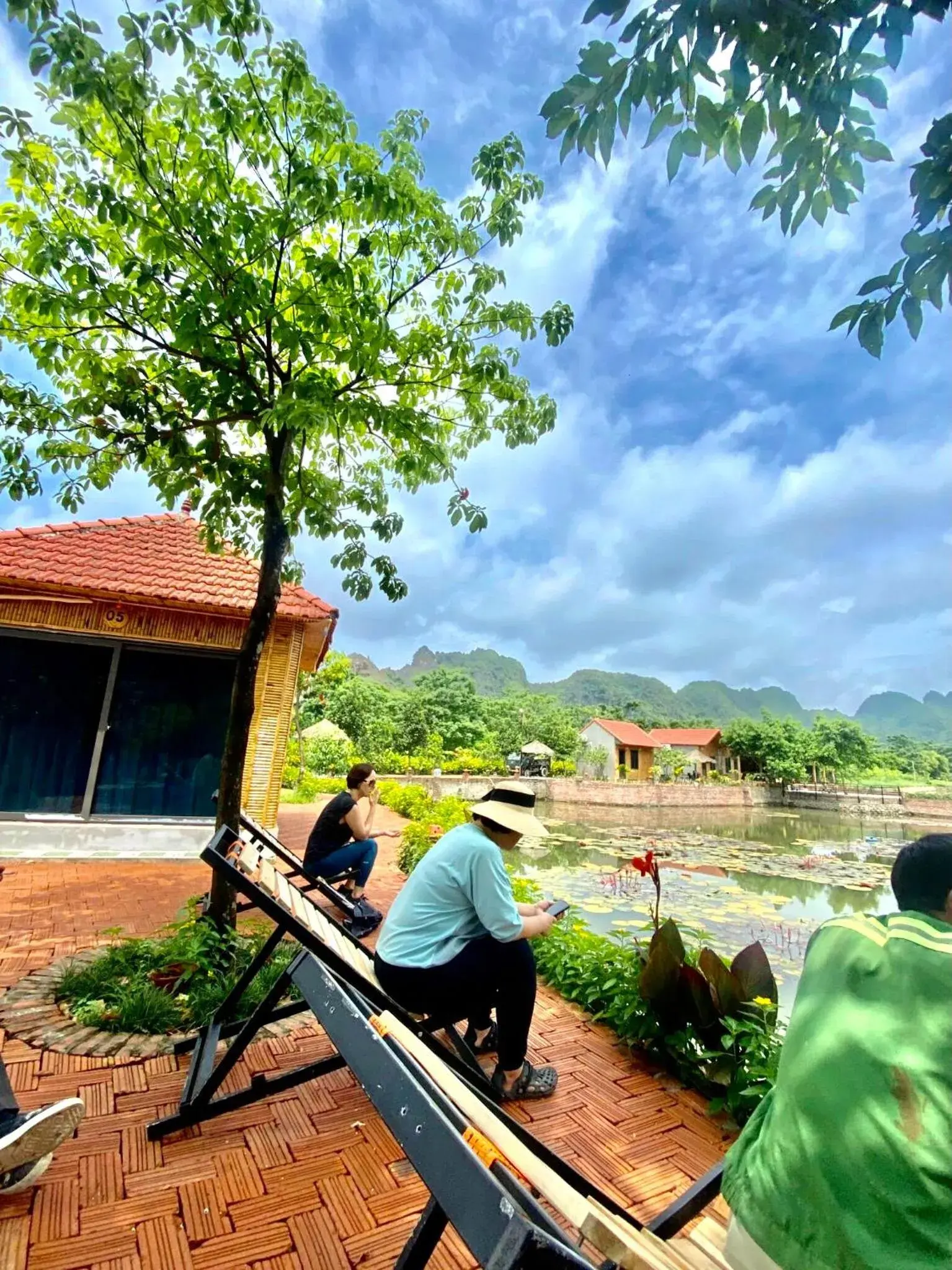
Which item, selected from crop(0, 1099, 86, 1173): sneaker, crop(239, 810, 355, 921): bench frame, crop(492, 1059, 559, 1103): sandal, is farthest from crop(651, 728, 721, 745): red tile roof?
crop(0, 1099, 86, 1173): sneaker

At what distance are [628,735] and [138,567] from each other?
38.9 m

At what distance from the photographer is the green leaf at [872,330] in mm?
1136

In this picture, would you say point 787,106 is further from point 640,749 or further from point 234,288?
point 640,749

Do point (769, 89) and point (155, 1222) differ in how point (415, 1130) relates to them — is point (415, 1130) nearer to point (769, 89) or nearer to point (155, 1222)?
point (155, 1222)

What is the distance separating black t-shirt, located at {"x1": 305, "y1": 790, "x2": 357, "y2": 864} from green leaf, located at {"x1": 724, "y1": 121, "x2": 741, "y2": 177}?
13.5 feet

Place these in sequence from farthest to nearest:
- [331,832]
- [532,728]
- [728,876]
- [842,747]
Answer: [532,728]
[842,747]
[728,876]
[331,832]

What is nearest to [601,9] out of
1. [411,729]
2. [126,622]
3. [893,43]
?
[893,43]

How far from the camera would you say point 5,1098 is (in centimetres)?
182

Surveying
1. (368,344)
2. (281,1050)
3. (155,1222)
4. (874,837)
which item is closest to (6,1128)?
(155,1222)

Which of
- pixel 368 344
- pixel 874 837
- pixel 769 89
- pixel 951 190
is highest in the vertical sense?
pixel 368 344

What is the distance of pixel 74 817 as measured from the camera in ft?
20.9

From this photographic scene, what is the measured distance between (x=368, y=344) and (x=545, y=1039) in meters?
3.61

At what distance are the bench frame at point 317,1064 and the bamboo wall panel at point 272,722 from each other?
410cm

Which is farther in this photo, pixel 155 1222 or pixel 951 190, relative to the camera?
pixel 155 1222
